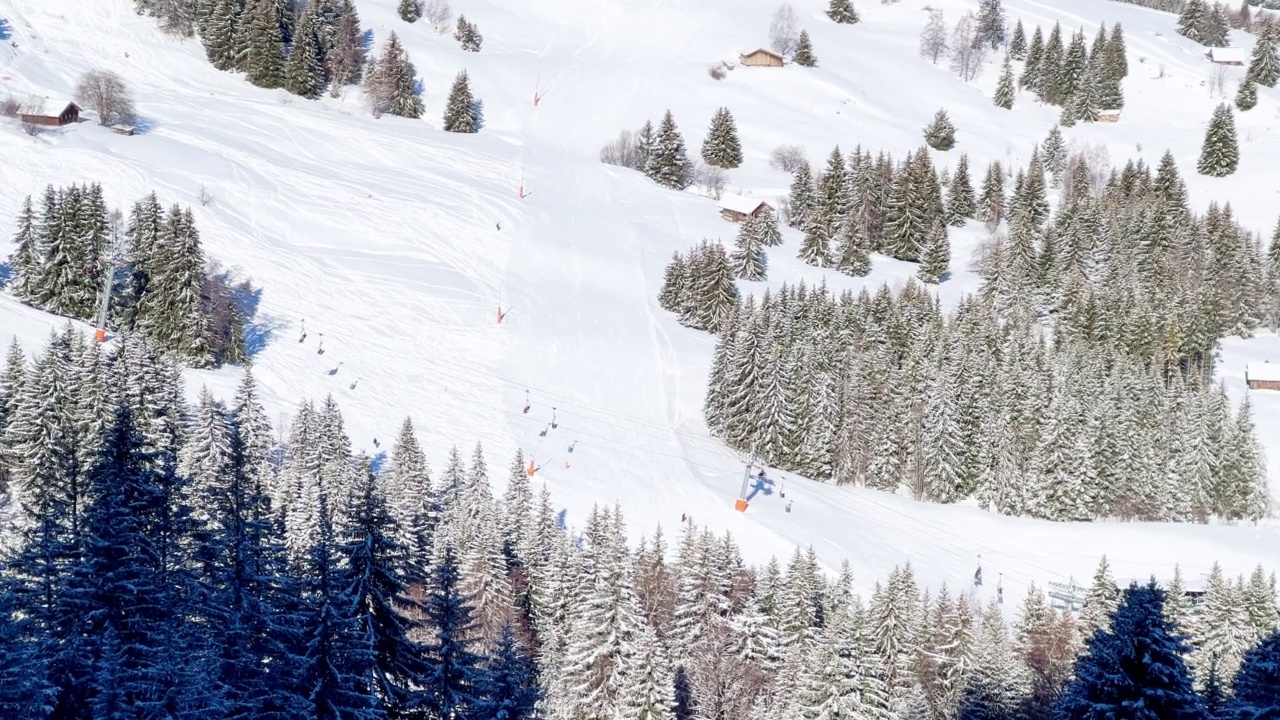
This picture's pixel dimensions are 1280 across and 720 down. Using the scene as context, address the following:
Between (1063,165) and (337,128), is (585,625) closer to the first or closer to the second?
(337,128)

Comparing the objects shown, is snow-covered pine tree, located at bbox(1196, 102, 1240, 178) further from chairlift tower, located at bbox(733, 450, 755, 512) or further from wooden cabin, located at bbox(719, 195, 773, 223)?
chairlift tower, located at bbox(733, 450, 755, 512)

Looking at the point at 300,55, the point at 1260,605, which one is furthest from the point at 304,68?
the point at 1260,605

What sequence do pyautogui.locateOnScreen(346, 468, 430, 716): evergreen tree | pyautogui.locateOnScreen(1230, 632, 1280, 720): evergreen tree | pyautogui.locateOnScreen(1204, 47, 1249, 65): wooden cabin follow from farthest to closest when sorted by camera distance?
pyautogui.locateOnScreen(1204, 47, 1249, 65): wooden cabin, pyautogui.locateOnScreen(346, 468, 430, 716): evergreen tree, pyautogui.locateOnScreen(1230, 632, 1280, 720): evergreen tree

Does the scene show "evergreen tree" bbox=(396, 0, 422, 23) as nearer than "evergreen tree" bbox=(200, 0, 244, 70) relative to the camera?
No

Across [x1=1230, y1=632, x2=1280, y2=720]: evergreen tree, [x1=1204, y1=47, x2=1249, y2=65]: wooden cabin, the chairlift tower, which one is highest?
[x1=1204, y1=47, x2=1249, y2=65]: wooden cabin

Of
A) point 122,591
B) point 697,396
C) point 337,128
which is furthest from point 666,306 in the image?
point 122,591

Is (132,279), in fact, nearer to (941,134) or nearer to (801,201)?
(801,201)

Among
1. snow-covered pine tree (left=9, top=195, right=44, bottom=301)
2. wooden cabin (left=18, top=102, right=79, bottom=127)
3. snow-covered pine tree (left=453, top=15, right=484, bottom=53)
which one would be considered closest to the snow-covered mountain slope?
wooden cabin (left=18, top=102, right=79, bottom=127)
